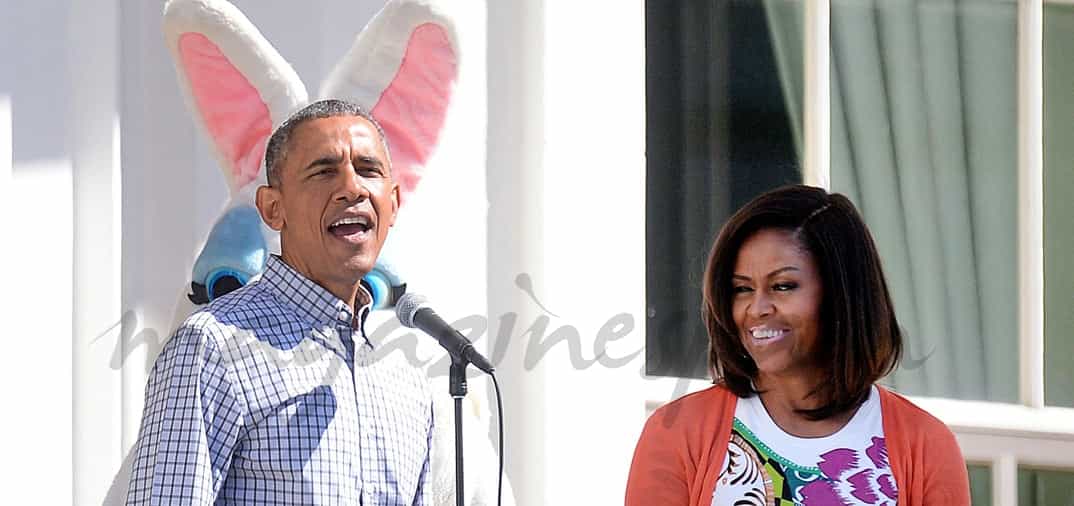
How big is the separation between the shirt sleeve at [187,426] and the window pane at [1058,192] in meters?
2.06

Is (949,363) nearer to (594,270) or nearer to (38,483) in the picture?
(594,270)

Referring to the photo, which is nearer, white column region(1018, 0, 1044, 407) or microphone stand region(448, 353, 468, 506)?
microphone stand region(448, 353, 468, 506)

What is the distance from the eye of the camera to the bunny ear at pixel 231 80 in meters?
2.37

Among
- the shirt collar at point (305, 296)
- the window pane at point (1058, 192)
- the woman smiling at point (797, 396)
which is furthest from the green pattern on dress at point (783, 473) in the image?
the window pane at point (1058, 192)

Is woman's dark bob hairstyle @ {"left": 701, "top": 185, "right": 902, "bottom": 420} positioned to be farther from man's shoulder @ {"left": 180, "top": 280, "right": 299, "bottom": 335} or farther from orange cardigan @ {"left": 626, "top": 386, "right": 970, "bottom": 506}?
man's shoulder @ {"left": 180, "top": 280, "right": 299, "bottom": 335}

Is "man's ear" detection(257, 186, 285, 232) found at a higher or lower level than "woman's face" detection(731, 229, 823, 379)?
higher

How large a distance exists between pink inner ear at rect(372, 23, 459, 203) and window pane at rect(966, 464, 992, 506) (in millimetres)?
1416

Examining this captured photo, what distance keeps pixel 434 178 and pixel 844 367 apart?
920mm

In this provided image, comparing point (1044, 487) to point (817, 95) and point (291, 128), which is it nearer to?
point (817, 95)

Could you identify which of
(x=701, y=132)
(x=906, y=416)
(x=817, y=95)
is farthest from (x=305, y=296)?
(x=817, y=95)

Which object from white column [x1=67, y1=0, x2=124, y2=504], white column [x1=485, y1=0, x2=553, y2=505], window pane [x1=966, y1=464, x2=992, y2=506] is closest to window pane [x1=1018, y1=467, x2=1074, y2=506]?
window pane [x1=966, y1=464, x2=992, y2=506]

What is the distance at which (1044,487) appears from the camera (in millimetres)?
3338

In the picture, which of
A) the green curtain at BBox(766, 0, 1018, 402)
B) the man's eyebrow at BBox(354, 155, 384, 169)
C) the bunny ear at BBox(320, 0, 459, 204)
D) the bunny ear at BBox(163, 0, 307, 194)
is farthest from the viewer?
the green curtain at BBox(766, 0, 1018, 402)

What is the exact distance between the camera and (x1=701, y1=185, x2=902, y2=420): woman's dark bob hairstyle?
7.26ft
